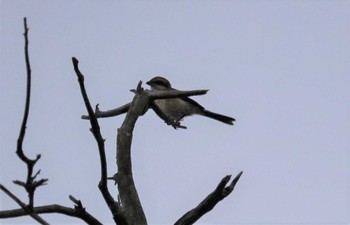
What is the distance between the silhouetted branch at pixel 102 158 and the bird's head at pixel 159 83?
25.2 feet

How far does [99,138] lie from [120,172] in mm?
498

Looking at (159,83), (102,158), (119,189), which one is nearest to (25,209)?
(102,158)

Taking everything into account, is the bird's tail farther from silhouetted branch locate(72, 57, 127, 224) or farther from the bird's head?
silhouetted branch locate(72, 57, 127, 224)

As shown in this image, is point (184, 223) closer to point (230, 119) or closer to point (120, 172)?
point (120, 172)

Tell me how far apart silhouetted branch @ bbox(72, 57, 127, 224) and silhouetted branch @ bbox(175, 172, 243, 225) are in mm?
376

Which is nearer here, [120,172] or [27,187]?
[27,187]

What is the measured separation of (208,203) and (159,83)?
7.87 m

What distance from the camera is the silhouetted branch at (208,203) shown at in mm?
3494

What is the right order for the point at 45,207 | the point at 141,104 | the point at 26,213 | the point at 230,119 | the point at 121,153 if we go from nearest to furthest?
the point at 26,213
the point at 45,207
the point at 121,153
the point at 141,104
the point at 230,119

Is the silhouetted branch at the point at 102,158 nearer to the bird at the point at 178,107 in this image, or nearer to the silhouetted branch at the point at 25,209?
the silhouetted branch at the point at 25,209

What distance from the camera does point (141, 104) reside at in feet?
14.1

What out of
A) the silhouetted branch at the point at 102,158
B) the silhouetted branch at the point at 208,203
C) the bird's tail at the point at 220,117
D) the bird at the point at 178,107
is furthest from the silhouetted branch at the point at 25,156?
the bird's tail at the point at 220,117

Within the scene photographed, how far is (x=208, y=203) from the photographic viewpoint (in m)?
3.51

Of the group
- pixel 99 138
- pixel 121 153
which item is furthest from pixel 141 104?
pixel 99 138
